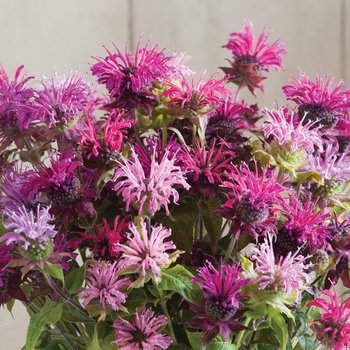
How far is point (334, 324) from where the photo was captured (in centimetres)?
48

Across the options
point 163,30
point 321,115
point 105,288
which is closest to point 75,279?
point 105,288

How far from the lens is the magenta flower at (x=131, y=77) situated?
486 millimetres

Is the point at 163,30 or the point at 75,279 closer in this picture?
the point at 75,279

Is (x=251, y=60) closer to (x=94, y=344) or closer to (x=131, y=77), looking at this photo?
(x=131, y=77)

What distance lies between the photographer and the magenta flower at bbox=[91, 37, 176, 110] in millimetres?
486

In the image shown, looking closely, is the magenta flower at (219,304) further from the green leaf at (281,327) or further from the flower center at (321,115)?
the flower center at (321,115)

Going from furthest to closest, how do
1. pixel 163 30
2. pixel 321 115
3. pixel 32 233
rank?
1. pixel 163 30
2. pixel 321 115
3. pixel 32 233

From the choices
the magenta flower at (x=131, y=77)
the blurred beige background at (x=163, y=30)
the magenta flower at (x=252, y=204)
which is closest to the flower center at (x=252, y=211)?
the magenta flower at (x=252, y=204)

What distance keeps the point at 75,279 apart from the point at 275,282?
0.14 metres

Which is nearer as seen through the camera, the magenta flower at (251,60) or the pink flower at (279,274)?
the pink flower at (279,274)

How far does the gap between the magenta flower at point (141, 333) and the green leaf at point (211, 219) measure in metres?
0.07

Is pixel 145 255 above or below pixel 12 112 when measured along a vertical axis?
below

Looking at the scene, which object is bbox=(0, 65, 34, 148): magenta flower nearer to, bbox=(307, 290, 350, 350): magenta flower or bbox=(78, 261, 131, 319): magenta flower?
bbox=(78, 261, 131, 319): magenta flower

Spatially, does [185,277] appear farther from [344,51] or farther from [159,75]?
[344,51]
